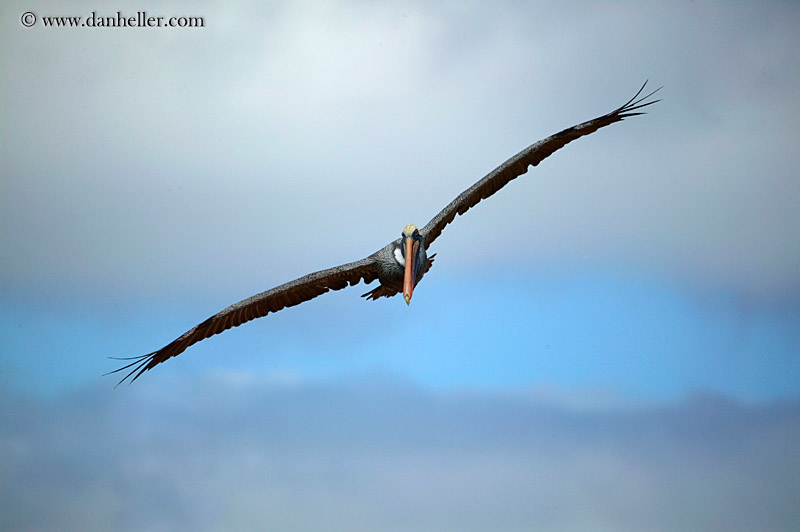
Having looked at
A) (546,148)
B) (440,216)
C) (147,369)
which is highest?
(546,148)

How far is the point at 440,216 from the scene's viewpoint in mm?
16297

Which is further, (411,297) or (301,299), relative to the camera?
(301,299)

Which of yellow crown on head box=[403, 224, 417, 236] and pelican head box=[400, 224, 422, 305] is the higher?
yellow crown on head box=[403, 224, 417, 236]

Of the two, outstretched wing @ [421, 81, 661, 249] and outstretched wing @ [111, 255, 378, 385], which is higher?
outstretched wing @ [421, 81, 661, 249]

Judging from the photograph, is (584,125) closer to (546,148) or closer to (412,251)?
(546,148)

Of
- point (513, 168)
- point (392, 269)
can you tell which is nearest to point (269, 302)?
point (392, 269)

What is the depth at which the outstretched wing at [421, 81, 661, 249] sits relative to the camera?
16422 millimetres

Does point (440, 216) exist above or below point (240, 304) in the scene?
above

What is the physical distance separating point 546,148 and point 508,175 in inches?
36.7

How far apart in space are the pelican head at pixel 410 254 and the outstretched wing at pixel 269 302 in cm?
81

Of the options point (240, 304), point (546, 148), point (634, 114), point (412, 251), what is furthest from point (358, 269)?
point (634, 114)

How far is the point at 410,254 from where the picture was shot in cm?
1533

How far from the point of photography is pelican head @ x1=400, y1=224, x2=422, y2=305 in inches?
591

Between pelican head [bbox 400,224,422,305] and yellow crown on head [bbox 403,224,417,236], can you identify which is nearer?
pelican head [bbox 400,224,422,305]
